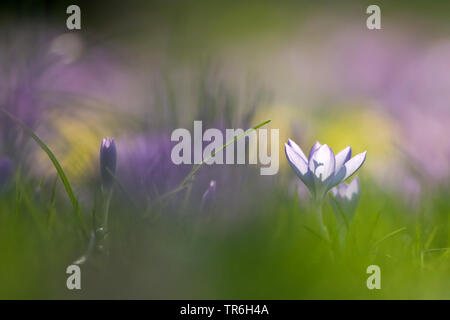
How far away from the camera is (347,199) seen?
0.52 meters

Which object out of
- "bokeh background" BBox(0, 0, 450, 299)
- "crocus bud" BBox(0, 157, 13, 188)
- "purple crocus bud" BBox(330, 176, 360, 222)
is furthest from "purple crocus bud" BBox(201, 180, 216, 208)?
"crocus bud" BBox(0, 157, 13, 188)

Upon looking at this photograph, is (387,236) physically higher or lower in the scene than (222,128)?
lower

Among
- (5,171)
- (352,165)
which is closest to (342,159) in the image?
(352,165)

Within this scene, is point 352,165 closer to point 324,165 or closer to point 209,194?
point 324,165

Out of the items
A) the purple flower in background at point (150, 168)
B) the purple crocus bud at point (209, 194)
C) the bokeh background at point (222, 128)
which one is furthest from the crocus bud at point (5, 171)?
the purple crocus bud at point (209, 194)

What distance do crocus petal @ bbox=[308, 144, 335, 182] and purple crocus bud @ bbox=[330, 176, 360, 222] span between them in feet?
0.11

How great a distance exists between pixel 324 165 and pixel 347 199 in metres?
0.05

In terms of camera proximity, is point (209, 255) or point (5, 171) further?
point (5, 171)

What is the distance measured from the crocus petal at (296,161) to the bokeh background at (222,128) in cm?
3

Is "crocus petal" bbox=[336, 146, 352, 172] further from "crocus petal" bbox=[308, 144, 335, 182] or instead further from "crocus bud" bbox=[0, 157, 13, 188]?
"crocus bud" bbox=[0, 157, 13, 188]

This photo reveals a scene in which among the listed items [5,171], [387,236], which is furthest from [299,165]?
[5,171]

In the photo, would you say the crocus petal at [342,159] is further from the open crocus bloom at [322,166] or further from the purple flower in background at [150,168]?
the purple flower in background at [150,168]

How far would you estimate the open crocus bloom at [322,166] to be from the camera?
50cm
